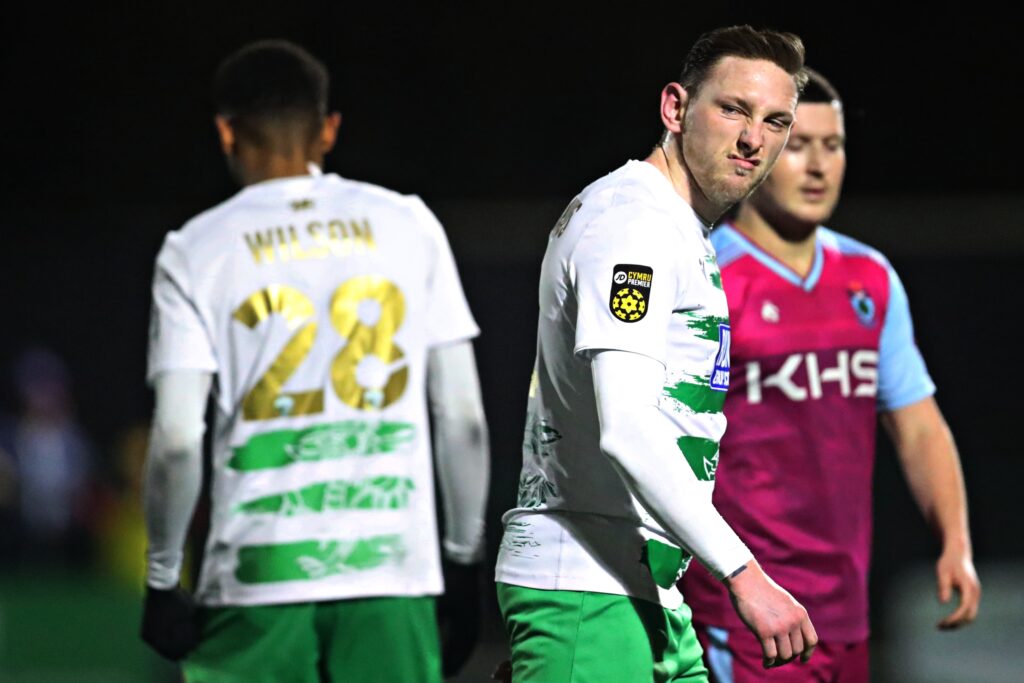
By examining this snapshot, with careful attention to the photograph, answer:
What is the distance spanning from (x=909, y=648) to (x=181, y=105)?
10.2 meters

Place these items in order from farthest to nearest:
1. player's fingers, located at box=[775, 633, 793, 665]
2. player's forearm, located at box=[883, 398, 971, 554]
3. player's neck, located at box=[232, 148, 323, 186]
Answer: player's forearm, located at box=[883, 398, 971, 554] < player's neck, located at box=[232, 148, 323, 186] < player's fingers, located at box=[775, 633, 793, 665]

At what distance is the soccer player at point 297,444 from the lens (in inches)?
143

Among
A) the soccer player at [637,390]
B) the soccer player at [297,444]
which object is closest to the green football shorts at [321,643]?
the soccer player at [297,444]

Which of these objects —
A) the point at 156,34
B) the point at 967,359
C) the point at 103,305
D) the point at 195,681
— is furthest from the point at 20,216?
the point at 195,681

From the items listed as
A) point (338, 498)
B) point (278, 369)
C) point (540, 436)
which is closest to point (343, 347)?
point (278, 369)

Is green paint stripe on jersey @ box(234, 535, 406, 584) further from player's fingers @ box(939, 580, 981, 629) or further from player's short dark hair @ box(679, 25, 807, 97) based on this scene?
player's fingers @ box(939, 580, 981, 629)

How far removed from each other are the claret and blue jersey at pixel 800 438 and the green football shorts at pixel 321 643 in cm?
71

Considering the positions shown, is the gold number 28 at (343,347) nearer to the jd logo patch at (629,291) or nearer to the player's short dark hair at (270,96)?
the player's short dark hair at (270,96)

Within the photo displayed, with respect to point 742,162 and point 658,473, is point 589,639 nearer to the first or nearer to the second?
point 658,473

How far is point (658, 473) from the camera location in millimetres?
2523

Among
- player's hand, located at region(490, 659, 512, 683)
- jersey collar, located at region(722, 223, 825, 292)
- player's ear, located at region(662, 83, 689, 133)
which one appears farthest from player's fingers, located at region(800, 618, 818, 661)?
jersey collar, located at region(722, 223, 825, 292)

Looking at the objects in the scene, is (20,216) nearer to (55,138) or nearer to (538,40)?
(55,138)

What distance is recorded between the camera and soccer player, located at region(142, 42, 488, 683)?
3641 mm

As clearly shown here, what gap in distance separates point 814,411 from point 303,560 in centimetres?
129
